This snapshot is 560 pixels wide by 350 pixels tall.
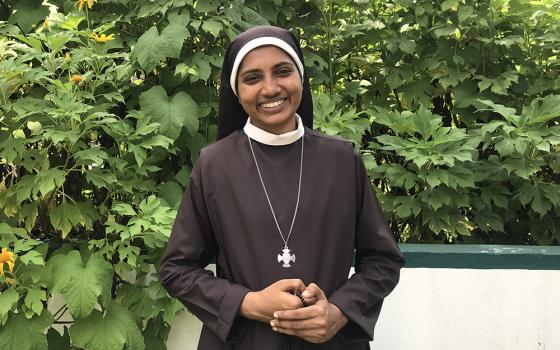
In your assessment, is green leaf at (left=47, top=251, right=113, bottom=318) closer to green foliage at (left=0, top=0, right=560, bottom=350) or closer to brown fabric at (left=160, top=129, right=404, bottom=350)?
green foliage at (left=0, top=0, right=560, bottom=350)

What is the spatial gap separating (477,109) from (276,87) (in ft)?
6.67

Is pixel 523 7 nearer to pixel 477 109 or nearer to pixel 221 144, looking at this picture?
pixel 477 109

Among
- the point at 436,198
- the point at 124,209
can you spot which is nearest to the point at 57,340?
the point at 124,209

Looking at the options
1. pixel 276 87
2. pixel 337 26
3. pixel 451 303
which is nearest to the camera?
pixel 276 87

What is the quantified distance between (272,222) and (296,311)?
28 cm

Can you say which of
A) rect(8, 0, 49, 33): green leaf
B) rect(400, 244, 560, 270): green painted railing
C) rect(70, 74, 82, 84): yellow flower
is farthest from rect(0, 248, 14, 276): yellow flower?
rect(400, 244, 560, 270): green painted railing

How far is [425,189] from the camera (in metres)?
3.28

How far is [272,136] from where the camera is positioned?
1917mm

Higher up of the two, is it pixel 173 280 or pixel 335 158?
pixel 335 158

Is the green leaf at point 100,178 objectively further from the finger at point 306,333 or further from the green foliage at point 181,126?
the finger at point 306,333

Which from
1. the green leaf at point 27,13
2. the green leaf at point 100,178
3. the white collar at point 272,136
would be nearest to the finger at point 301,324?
the white collar at point 272,136

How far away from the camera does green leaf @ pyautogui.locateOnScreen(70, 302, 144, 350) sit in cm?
268

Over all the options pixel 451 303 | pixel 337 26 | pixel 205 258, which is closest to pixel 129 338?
pixel 205 258

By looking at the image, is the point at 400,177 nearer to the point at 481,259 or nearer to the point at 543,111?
the point at 481,259
